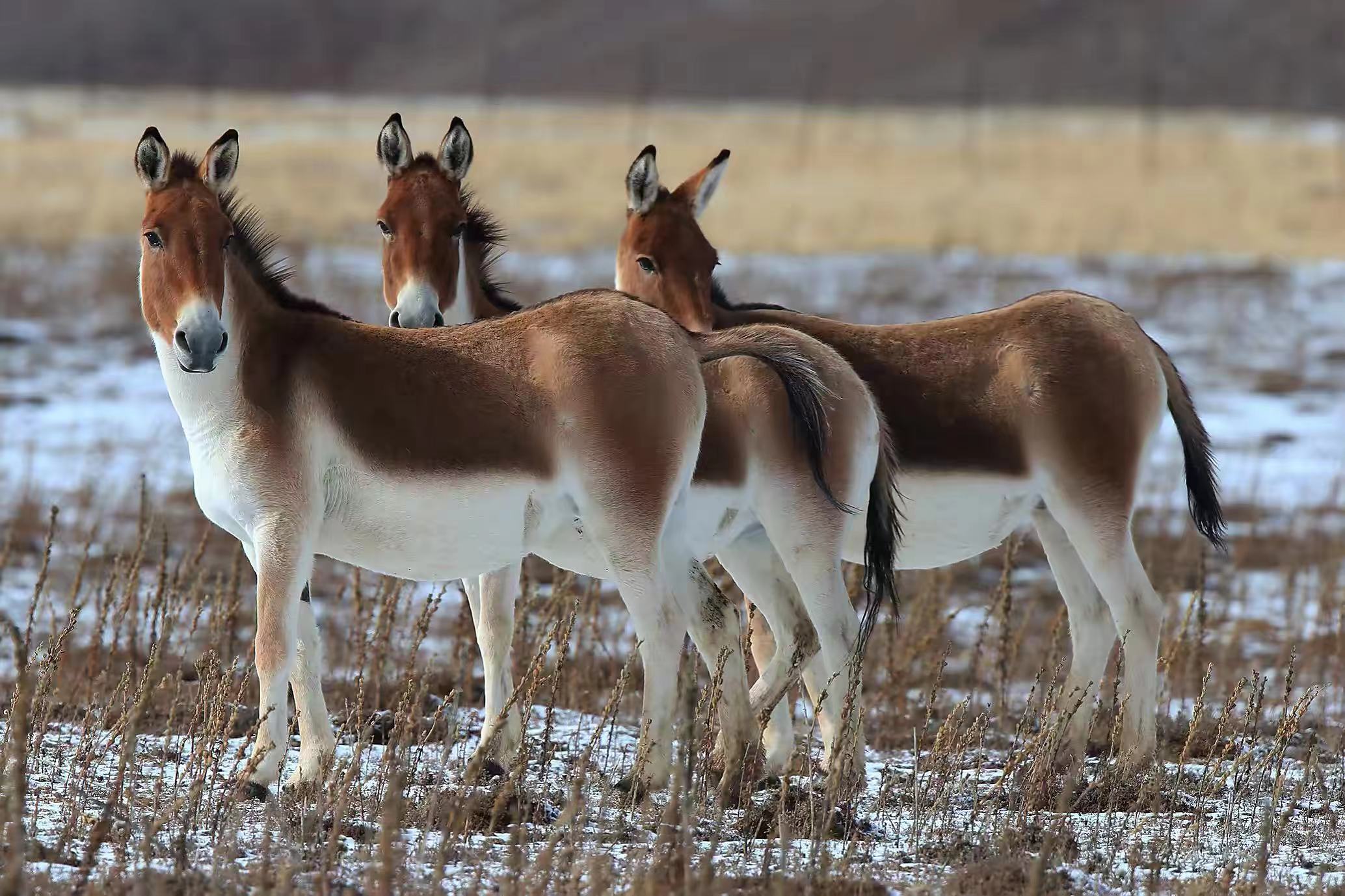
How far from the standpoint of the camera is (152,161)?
240 inches

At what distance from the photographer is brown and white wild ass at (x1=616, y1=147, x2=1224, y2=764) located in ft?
24.4

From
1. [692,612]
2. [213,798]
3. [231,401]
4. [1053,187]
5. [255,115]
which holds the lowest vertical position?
[213,798]

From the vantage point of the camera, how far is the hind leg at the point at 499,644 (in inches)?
275

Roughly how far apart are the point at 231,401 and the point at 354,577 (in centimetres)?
253

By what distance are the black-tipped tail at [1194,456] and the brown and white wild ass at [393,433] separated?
2.74 meters

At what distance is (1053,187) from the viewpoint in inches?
1699

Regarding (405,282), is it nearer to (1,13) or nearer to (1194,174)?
(1194,174)

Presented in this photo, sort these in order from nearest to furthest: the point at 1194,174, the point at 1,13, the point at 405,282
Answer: the point at 405,282 < the point at 1194,174 < the point at 1,13

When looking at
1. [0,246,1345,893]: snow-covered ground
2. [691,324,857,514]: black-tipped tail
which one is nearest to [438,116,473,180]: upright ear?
[691,324,857,514]: black-tipped tail

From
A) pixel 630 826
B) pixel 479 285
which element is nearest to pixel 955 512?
pixel 630 826

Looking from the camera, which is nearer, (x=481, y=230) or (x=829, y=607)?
(x=829, y=607)

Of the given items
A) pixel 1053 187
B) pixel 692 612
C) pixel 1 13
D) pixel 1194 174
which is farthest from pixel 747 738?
pixel 1 13

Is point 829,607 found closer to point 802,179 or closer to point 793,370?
point 793,370

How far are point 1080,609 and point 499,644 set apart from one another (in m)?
2.96
